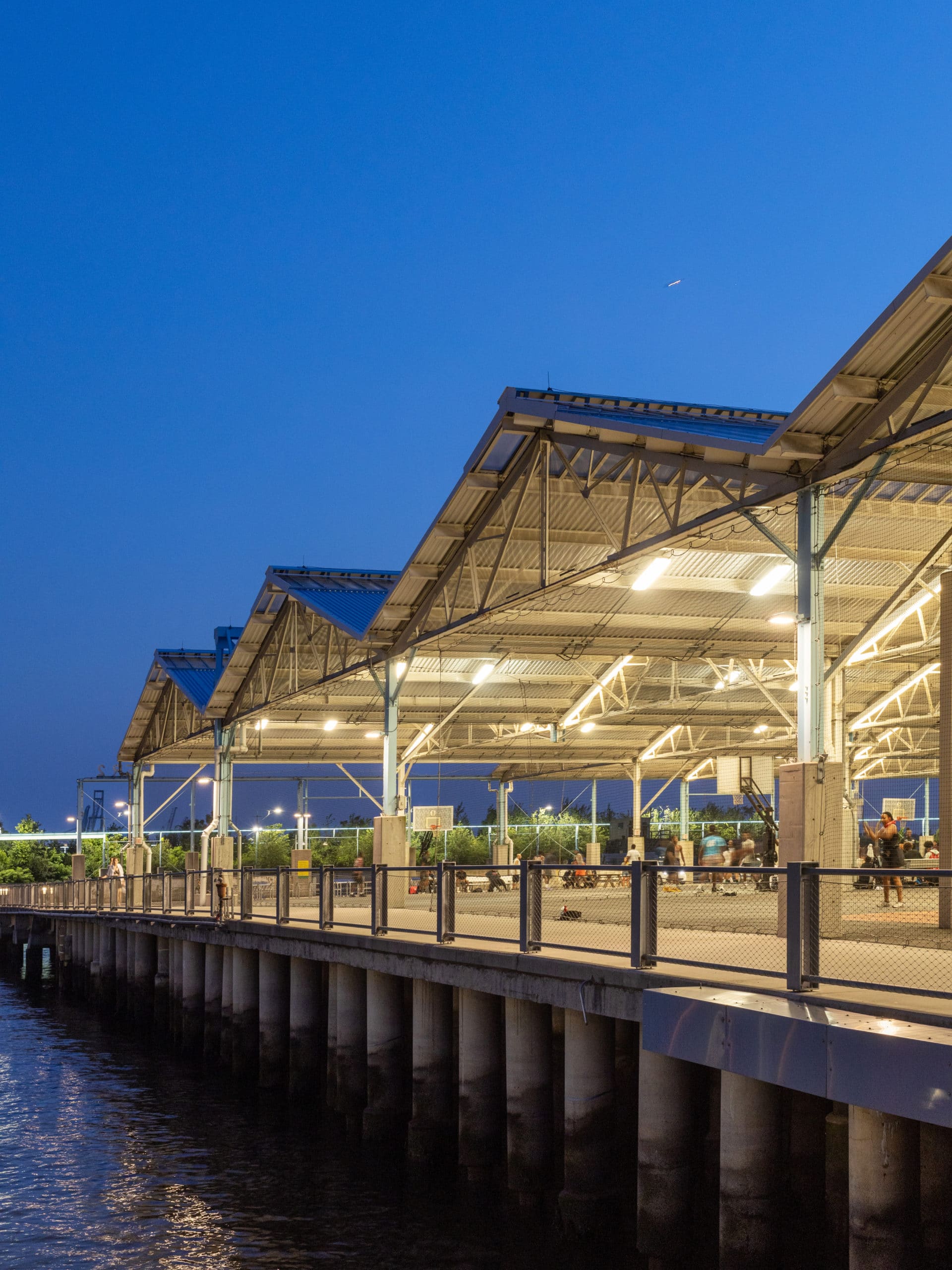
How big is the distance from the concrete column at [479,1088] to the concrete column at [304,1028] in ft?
23.3

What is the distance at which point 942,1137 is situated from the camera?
35.6ft

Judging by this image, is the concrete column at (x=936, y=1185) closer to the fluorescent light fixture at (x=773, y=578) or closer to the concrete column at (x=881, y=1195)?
the concrete column at (x=881, y=1195)

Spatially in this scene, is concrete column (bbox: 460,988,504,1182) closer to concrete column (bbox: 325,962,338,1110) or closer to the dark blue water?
the dark blue water

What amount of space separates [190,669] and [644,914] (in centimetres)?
3500

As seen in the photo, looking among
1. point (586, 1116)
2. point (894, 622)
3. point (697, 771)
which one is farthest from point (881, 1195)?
point (697, 771)

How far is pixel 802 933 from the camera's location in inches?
430

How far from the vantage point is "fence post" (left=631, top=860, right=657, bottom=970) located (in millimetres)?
12875

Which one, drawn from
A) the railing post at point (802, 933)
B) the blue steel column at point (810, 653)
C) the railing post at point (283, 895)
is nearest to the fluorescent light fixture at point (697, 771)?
the railing post at point (283, 895)

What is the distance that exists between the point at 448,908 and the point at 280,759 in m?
32.2

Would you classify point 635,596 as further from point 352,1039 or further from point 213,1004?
point 213,1004

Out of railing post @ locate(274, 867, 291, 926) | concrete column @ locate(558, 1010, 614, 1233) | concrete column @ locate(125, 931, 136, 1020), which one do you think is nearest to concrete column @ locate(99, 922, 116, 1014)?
concrete column @ locate(125, 931, 136, 1020)

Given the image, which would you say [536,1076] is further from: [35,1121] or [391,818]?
[391,818]

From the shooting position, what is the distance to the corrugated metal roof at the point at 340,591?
98.8 ft

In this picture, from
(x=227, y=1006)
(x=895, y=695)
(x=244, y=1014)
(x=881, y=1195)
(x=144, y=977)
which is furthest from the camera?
(x=144, y=977)
